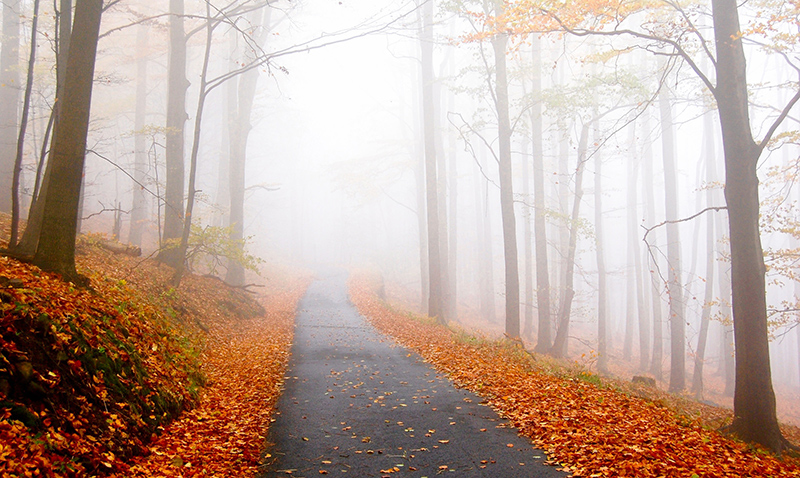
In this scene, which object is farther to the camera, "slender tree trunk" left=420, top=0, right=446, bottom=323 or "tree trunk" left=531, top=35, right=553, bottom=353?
"slender tree trunk" left=420, top=0, right=446, bottom=323

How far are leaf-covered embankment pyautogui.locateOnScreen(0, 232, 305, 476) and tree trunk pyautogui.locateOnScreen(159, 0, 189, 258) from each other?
16.7ft

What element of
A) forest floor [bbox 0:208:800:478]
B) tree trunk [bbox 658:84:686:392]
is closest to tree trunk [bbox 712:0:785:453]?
forest floor [bbox 0:208:800:478]

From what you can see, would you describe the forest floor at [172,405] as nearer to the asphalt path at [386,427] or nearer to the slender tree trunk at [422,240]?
the asphalt path at [386,427]

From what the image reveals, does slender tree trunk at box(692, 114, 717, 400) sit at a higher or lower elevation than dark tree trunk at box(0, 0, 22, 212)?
lower

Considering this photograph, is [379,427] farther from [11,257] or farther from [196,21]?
[196,21]

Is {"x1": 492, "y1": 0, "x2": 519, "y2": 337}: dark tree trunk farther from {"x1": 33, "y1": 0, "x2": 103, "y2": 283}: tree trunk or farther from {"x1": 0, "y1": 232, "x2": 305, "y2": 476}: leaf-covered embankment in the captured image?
{"x1": 33, "y1": 0, "x2": 103, "y2": 283}: tree trunk

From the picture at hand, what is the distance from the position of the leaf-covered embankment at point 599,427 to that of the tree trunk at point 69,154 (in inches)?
247

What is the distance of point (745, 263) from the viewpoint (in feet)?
20.9

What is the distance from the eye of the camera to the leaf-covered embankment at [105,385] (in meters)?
3.67

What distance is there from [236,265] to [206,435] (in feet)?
47.1

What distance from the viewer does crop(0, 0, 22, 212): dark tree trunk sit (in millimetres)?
14688

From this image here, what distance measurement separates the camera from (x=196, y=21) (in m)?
22.1

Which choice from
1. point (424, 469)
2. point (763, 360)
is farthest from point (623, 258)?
point (424, 469)

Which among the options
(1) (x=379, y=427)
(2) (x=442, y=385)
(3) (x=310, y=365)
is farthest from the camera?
(3) (x=310, y=365)
